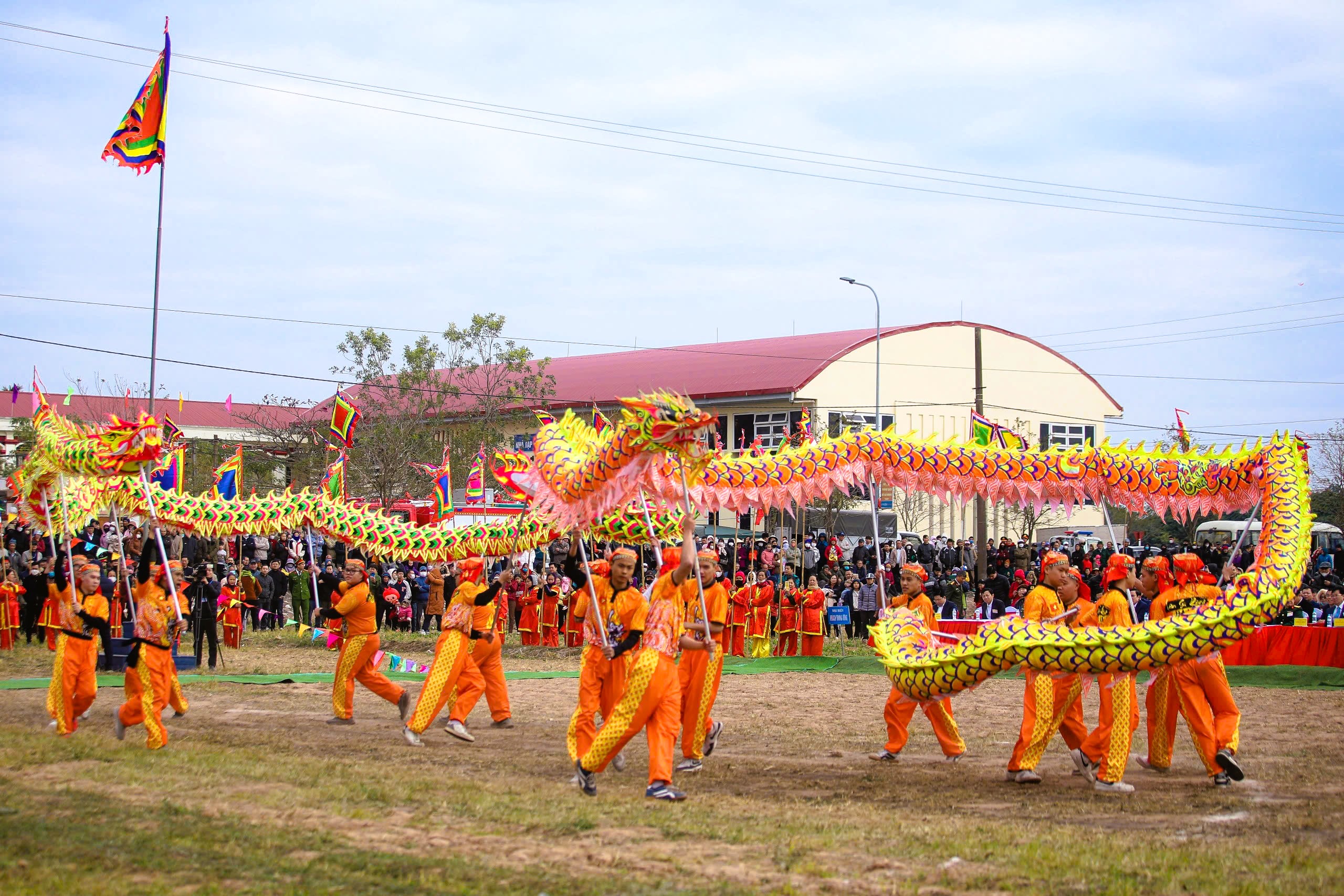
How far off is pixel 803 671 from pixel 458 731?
24.8ft

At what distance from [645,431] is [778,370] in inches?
1063

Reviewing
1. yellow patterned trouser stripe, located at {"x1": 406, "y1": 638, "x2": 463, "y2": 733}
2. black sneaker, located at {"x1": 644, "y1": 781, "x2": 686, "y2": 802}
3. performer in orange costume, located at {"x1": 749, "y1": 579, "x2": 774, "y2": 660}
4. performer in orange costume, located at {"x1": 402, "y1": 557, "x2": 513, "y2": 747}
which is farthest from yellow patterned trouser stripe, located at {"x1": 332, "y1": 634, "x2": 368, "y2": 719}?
performer in orange costume, located at {"x1": 749, "y1": 579, "x2": 774, "y2": 660}

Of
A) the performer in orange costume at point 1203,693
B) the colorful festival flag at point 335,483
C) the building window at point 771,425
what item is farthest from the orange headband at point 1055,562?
the building window at point 771,425

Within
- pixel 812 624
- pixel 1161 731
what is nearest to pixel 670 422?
pixel 1161 731

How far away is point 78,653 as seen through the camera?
388 inches

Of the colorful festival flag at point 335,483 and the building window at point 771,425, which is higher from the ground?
the building window at point 771,425

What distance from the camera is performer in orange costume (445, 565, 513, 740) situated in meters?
10.2

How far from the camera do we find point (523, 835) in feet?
20.8

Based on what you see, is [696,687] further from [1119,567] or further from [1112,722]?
[1119,567]

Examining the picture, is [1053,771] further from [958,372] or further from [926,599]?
[958,372]

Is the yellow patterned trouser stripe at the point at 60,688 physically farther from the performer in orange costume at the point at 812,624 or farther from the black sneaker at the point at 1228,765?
the performer in orange costume at the point at 812,624

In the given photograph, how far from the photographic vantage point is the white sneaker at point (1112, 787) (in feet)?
26.5

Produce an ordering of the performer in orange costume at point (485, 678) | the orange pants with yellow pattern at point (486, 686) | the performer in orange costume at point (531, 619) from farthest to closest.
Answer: the performer in orange costume at point (531, 619)
the orange pants with yellow pattern at point (486, 686)
the performer in orange costume at point (485, 678)

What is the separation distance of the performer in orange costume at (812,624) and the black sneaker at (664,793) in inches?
426
